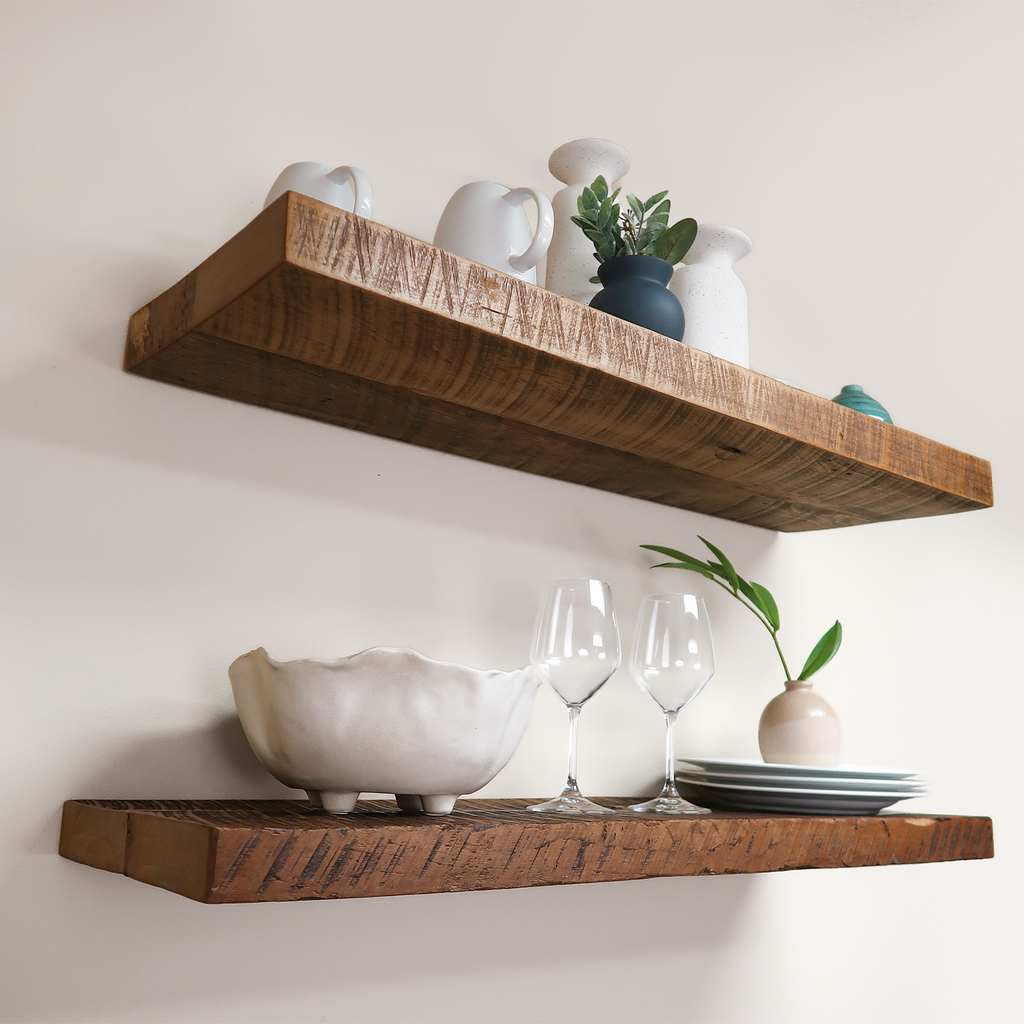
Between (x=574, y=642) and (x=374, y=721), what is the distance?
0.24 meters

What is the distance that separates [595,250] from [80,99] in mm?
506

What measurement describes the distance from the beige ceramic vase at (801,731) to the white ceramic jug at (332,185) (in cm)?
73

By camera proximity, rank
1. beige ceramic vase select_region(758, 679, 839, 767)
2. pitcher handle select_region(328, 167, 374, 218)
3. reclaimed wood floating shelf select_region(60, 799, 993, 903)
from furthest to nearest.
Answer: beige ceramic vase select_region(758, 679, 839, 767), pitcher handle select_region(328, 167, 374, 218), reclaimed wood floating shelf select_region(60, 799, 993, 903)

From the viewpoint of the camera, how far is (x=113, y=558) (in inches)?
32.4

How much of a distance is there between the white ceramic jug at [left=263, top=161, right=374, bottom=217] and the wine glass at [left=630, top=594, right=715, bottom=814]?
0.49 meters

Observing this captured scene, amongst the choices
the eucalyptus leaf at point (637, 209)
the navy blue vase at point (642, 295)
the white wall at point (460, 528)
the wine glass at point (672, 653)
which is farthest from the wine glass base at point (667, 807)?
the eucalyptus leaf at point (637, 209)

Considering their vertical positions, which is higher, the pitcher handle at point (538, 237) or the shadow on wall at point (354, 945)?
the pitcher handle at point (538, 237)

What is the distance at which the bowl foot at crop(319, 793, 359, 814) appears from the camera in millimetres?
762

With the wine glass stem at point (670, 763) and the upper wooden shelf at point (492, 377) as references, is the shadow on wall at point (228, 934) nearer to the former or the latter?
the wine glass stem at point (670, 763)

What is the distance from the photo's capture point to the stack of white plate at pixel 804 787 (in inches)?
39.9

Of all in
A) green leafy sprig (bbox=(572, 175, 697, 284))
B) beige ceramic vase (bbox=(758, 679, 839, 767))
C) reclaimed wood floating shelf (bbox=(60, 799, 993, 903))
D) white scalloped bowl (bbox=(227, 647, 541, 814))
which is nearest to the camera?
reclaimed wood floating shelf (bbox=(60, 799, 993, 903))

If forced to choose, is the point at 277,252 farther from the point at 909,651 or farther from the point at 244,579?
the point at 909,651

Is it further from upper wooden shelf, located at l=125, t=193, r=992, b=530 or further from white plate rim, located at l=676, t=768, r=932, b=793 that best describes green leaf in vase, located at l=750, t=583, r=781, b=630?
white plate rim, located at l=676, t=768, r=932, b=793

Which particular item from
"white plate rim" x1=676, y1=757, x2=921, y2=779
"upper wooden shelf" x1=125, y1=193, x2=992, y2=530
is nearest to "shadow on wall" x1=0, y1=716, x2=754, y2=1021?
"white plate rim" x1=676, y1=757, x2=921, y2=779
